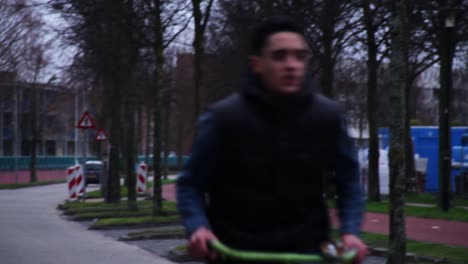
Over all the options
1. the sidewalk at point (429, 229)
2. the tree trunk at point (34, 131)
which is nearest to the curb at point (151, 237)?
the sidewalk at point (429, 229)

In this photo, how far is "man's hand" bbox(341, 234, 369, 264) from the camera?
3287mm

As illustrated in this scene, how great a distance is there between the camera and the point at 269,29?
342cm

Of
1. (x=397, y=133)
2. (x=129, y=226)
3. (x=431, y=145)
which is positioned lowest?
(x=129, y=226)

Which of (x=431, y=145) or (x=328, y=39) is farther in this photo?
(x=431, y=145)

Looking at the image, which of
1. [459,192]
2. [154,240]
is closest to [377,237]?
[154,240]

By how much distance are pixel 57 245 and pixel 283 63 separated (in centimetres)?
1232

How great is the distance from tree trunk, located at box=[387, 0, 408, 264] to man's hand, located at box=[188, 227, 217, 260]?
272 inches

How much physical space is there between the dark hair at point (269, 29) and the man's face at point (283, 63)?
0.07 feet

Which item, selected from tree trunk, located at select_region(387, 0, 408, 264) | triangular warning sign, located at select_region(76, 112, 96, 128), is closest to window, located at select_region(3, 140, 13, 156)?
triangular warning sign, located at select_region(76, 112, 96, 128)

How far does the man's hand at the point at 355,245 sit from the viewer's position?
10.8 feet

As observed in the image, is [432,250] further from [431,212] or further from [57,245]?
[431,212]

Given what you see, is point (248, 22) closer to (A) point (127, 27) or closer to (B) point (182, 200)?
(A) point (127, 27)

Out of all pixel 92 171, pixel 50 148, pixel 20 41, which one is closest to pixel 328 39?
pixel 20 41

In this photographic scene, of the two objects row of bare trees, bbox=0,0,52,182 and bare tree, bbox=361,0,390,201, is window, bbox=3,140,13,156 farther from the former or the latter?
bare tree, bbox=361,0,390,201
